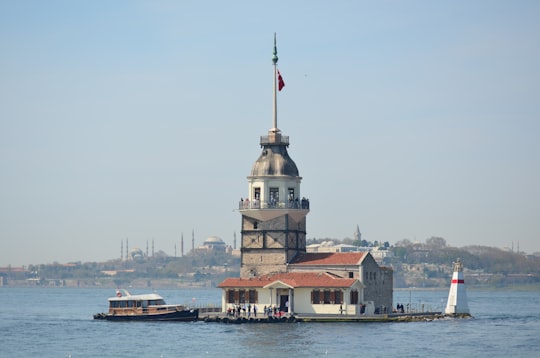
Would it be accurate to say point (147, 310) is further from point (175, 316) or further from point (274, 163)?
point (274, 163)

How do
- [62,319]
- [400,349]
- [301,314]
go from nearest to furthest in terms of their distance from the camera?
[400,349] → [301,314] → [62,319]

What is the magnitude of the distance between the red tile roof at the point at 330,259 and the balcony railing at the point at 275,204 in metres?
4.17

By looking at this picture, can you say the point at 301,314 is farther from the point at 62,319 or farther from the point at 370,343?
the point at 62,319

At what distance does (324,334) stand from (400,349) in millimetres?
9857

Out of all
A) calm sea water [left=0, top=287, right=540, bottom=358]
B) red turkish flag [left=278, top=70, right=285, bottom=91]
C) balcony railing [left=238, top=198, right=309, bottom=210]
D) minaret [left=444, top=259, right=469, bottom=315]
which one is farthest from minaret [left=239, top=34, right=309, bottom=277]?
minaret [left=444, top=259, right=469, bottom=315]

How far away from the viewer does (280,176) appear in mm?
103812

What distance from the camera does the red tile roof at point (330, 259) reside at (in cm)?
10144

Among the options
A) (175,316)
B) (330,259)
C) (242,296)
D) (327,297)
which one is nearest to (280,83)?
(330,259)

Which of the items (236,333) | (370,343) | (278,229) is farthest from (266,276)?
(370,343)

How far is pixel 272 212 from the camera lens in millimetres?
103625

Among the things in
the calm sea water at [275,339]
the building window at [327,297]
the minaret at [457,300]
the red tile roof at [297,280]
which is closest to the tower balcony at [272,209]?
the red tile roof at [297,280]

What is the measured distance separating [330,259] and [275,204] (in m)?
6.44

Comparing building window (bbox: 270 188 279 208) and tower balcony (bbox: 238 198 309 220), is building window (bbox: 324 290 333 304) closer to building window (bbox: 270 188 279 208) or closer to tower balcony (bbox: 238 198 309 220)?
tower balcony (bbox: 238 198 309 220)

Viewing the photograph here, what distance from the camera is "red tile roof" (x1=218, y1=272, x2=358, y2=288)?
98.8m
